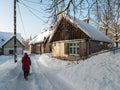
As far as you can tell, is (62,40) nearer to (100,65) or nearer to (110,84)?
(100,65)

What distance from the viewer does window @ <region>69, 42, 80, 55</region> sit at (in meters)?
23.4

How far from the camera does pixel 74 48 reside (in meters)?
24.0

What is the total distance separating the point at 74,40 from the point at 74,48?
0.95m

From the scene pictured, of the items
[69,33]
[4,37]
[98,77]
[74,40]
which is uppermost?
[4,37]

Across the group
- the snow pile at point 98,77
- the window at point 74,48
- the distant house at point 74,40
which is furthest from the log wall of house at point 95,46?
the snow pile at point 98,77

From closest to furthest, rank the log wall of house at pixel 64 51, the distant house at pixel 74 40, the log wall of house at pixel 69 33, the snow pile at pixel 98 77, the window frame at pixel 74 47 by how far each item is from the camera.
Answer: the snow pile at pixel 98 77 < the distant house at pixel 74 40 < the log wall of house at pixel 64 51 < the log wall of house at pixel 69 33 < the window frame at pixel 74 47

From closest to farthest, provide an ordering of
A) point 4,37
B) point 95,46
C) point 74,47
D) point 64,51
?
point 74,47
point 95,46
point 64,51
point 4,37

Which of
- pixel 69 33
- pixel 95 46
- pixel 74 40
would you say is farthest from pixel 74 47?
pixel 95 46

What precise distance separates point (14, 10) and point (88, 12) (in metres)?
14.5

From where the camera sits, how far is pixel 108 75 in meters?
11.4

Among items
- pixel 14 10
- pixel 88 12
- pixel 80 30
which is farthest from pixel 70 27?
pixel 88 12

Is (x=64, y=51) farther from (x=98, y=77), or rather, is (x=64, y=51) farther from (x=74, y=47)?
(x=98, y=77)

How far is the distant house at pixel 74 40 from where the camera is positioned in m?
22.5

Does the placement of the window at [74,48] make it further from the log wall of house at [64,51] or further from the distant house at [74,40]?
the log wall of house at [64,51]
